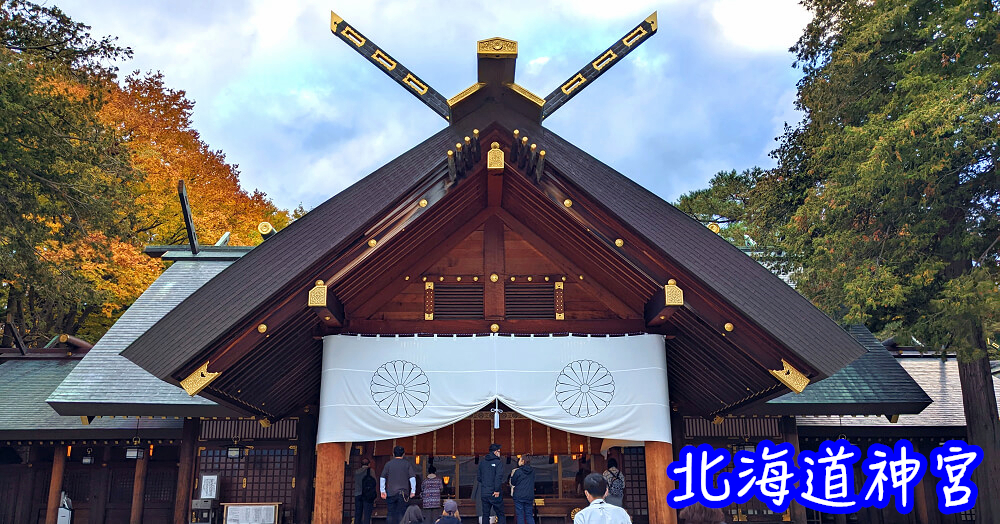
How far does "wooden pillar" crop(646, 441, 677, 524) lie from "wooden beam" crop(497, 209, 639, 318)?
161 centimetres

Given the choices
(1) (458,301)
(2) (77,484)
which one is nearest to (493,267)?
(1) (458,301)

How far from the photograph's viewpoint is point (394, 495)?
8.80 m

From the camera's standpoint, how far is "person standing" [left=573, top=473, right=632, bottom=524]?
4438mm

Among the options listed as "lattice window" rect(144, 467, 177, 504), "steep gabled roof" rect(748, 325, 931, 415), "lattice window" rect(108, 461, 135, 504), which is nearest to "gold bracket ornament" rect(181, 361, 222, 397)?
"lattice window" rect(144, 467, 177, 504)

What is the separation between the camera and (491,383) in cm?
773

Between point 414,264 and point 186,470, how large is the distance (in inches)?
218

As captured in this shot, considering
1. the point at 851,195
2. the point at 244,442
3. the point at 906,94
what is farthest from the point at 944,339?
the point at 244,442

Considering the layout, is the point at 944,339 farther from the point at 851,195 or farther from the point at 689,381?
the point at 689,381

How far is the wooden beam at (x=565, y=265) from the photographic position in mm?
8391

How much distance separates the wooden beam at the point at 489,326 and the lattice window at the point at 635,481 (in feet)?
10.3

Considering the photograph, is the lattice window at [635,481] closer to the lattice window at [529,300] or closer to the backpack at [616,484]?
the backpack at [616,484]

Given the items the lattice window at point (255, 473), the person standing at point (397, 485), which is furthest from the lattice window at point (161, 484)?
the person standing at point (397, 485)

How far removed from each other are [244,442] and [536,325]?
221 inches

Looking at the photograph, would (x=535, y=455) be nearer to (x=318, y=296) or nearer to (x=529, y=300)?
(x=529, y=300)
